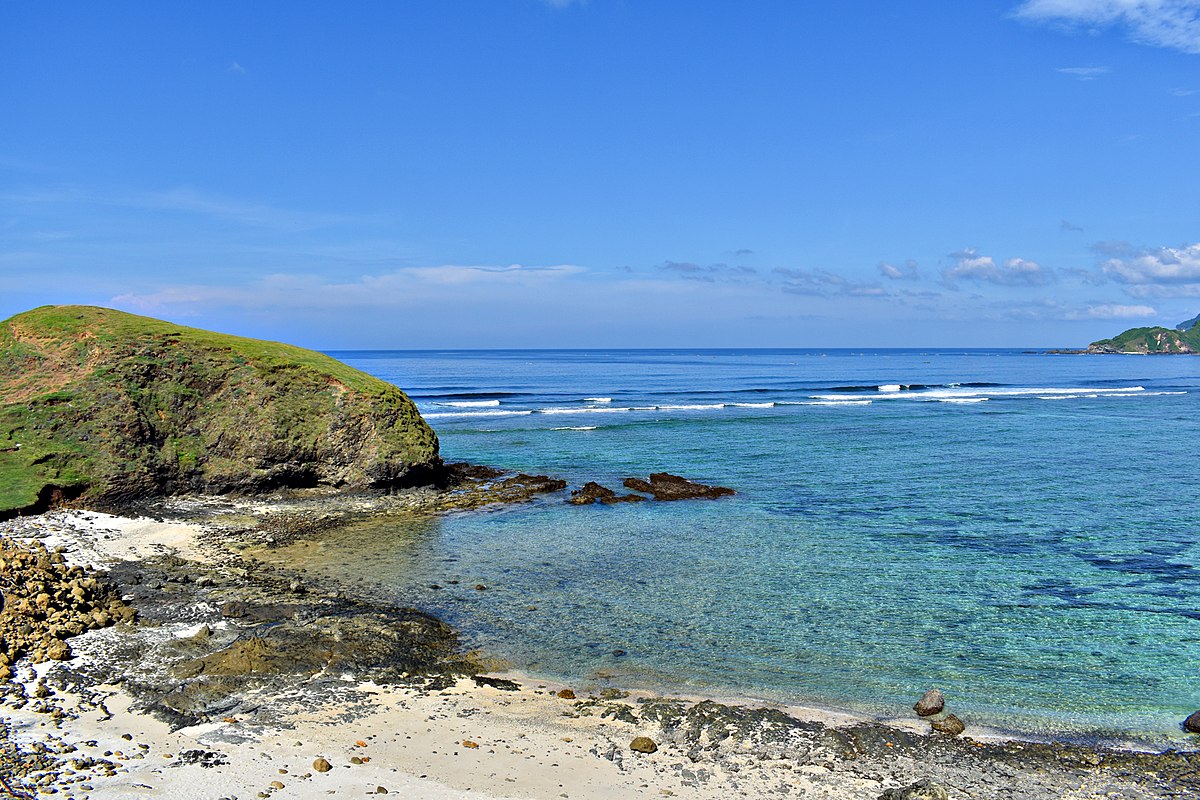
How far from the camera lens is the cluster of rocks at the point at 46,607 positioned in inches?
420

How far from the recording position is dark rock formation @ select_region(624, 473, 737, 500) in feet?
80.4

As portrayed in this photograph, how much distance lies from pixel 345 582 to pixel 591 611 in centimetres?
499

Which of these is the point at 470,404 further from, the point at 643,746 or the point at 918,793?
the point at 918,793

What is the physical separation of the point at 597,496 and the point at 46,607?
14.9 metres

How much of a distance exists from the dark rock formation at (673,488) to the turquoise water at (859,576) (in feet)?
4.00

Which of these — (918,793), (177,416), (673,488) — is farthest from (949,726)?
(177,416)

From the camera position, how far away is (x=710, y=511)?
2253cm

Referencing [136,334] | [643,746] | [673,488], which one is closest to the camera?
[643,746]

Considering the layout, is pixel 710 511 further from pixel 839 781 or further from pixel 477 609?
pixel 839 781

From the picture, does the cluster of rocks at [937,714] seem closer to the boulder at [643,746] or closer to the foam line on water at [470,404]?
the boulder at [643,746]

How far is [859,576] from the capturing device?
1586cm

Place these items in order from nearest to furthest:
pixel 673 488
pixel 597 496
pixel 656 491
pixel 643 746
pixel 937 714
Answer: pixel 643 746 → pixel 937 714 → pixel 597 496 → pixel 656 491 → pixel 673 488

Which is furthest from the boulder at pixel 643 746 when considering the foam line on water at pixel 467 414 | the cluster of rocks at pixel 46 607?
the foam line on water at pixel 467 414

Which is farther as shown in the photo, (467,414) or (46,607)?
(467,414)
